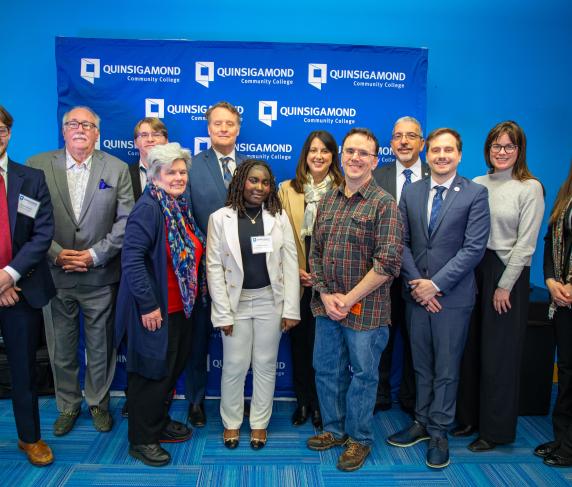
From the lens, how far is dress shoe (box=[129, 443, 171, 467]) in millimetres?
2473

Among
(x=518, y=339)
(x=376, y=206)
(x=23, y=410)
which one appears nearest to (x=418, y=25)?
(x=376, y=206)

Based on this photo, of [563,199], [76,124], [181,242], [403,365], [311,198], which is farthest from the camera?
[403,365]

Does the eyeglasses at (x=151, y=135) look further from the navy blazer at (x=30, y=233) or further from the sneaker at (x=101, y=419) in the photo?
the sneaker at (x=101, y=419)

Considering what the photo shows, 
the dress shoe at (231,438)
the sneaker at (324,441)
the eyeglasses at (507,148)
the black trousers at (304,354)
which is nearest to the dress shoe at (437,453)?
the sneaker at (324,441)

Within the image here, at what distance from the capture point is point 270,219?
101 inches

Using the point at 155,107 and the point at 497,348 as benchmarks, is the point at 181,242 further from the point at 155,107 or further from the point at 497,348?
the point at 497,348

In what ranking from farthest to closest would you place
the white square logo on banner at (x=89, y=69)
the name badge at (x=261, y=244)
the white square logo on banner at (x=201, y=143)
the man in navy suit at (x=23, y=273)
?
the white square logo on banner at (x=201, y=143) < the white square logo on banner at (x=89, y=69) < the name badge at (x=261, y=244) < the man in navy suit at (x=23, y=273)

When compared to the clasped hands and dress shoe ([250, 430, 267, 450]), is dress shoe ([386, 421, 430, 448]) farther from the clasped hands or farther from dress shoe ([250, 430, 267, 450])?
the clasped hands

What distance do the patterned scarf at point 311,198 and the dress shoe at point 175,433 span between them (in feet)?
4.68

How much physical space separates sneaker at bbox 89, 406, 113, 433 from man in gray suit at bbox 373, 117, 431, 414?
183 cm

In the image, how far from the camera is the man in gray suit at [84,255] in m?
2.72

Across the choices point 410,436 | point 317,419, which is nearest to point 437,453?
point 410,436

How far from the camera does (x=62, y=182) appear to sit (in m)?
2.75

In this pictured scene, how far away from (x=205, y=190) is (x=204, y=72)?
102cm
